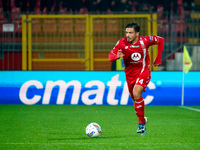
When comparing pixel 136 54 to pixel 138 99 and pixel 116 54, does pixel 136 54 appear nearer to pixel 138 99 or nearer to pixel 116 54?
pixel 116 54

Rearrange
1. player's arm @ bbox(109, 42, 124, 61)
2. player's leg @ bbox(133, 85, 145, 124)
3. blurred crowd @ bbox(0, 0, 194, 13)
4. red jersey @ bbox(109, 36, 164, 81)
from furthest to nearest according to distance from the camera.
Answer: blurred crowd @ bbox(0, 0, 194, 13)
red jersey @ bbox(109, 36, 164, 81)
player's leg @ bbox(133, 85, 145, 124)
player's arm @ bbox(109, 42, 124, 61)

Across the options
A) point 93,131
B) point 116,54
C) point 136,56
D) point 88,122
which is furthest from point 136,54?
point 88,122

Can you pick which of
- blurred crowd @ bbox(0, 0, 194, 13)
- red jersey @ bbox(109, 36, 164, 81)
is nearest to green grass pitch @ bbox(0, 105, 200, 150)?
red jersey @ bbox(109, 36, 164, 81)

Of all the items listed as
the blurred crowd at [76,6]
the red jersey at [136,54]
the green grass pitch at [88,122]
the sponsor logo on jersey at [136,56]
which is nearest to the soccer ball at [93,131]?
the green grass pitch at [88,122]

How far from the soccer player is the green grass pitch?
1.70 feet

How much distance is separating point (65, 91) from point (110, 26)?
10.4 feet

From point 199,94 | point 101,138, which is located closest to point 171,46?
point 199,94

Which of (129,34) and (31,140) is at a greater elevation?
(129,34)

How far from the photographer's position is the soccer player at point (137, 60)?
6.43 meters

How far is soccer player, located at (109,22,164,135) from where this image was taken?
6434 millimetres

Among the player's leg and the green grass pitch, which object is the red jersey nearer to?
the player's leg

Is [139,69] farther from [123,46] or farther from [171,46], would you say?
[171,46]

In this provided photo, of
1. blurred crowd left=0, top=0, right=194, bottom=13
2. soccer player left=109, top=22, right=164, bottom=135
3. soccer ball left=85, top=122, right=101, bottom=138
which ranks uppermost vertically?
blurred crowd left=0, top=0, right=194, bottom=13

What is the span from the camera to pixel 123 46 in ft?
21.4
